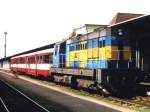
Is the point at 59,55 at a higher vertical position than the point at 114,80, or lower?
higher

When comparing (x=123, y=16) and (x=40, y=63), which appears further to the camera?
(x=123, y=16)

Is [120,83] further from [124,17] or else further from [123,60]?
[124,17]

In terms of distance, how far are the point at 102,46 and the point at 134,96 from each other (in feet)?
10.6

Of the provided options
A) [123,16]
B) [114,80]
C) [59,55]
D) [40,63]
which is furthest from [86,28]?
[114,80]

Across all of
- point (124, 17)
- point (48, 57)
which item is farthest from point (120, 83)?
point (124, 17)

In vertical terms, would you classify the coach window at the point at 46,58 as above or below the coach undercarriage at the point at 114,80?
above

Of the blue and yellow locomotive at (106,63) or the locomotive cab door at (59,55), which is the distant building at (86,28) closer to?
the locomotive cab door at (59,55)

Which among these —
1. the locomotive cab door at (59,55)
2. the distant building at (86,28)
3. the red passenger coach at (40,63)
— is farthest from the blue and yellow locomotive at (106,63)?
the distant building at (86,28)

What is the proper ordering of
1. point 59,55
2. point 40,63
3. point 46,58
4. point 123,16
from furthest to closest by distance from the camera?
point 123,16 < point 40,63 < point 46,58 < point 59,55

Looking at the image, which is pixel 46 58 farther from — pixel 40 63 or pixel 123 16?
pixel 123 16

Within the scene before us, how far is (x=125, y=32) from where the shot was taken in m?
19.0

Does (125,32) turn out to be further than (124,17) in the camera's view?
No

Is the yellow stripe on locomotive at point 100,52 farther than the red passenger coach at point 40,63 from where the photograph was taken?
No

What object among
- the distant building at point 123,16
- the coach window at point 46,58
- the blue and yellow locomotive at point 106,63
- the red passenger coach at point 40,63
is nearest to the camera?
the blue and yellow locomotive at point 106,63
